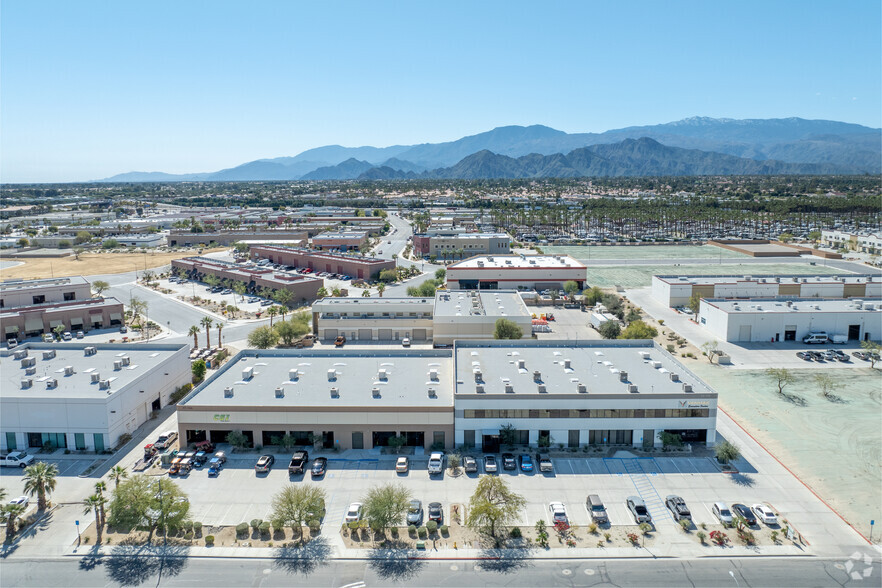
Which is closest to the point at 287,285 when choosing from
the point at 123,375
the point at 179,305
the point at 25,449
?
the point at 179,305

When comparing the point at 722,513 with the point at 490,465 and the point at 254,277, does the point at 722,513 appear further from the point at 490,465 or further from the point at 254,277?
the point at 254,277

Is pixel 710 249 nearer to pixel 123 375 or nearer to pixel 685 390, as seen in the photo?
pixel 685 390

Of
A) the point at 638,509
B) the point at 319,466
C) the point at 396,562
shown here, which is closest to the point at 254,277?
the point at 319,466

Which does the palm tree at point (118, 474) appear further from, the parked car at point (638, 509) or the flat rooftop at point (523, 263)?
the flat rooftop at point (523, 263)

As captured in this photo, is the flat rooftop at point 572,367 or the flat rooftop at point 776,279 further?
the flat rooftop at point 776,279

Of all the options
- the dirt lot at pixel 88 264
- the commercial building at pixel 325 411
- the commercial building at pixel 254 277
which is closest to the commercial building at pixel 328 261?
the commercial building at pixel 254 277
